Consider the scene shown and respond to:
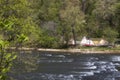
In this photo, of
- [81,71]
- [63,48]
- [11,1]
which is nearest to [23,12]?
[11,1]

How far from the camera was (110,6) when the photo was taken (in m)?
76.9

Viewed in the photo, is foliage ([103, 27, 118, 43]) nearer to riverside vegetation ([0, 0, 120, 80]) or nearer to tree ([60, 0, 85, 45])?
riverside vegetation ([0, 0, 120, 80])

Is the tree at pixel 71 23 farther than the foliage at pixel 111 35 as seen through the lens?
No

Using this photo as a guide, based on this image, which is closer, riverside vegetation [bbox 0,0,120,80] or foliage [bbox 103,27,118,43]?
riverside vegetation [bbox 0,0,120,80]

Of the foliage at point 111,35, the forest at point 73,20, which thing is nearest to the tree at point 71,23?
the forest at point 73,20

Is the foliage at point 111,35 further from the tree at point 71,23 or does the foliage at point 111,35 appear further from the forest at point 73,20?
the tree at point 71,23

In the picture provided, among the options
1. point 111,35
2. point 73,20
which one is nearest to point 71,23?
point 73,20

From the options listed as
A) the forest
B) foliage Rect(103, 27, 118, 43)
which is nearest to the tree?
the forest

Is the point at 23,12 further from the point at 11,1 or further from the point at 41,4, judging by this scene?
the point at 41,4

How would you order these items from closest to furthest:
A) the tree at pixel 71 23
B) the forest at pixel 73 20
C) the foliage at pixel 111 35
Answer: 1. the tree at pixel 71 23
2. the forest at pixel 73 20
3. the foliage at pixel 111 35

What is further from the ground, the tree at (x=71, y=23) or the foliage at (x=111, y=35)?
the tree at (x=71, y=23)

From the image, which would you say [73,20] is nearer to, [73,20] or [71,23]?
[73,20]

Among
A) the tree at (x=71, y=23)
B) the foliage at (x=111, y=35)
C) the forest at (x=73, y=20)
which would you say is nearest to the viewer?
the tree at (x=71, y=23)

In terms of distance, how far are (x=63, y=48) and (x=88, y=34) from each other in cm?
1202
